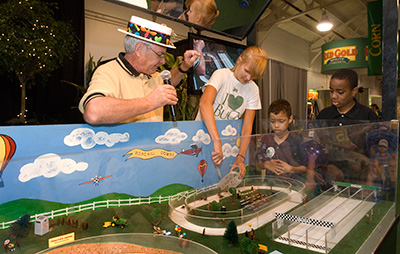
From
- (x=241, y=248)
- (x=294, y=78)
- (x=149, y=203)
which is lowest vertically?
(x=241, y=248)

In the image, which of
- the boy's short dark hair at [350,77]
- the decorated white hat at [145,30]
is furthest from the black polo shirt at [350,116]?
the decorated white hat at [145,30]

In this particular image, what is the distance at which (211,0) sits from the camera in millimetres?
1981

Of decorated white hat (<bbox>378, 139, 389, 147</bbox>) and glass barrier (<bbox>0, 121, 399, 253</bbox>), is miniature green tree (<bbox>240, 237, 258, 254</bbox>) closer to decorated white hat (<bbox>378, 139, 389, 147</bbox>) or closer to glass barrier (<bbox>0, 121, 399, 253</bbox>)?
glass barrier (<bbox>0, 121, 399, 253</bbox>)

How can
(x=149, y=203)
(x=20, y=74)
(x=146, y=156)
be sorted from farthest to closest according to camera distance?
(x=20, y=74) < (x=149, y=203) < (x=146, y=156)

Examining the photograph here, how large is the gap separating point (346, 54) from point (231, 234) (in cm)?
430

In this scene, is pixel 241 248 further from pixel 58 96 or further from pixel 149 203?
pixel 58 96

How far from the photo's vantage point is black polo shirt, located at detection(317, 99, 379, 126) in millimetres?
2189

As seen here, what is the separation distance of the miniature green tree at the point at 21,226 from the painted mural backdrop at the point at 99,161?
76 mm

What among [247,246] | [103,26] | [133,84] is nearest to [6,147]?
[133,84]

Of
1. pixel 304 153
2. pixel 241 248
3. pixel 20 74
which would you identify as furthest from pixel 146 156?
pixel 20 74

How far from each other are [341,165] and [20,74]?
299cm

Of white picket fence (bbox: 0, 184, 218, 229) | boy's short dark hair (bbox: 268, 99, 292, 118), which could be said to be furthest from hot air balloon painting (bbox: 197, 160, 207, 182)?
boy's short dark hair (bbox: 268, 99, 292, 118)

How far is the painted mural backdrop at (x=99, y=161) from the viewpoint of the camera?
74 centimetres

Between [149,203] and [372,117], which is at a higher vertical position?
[372,117]
